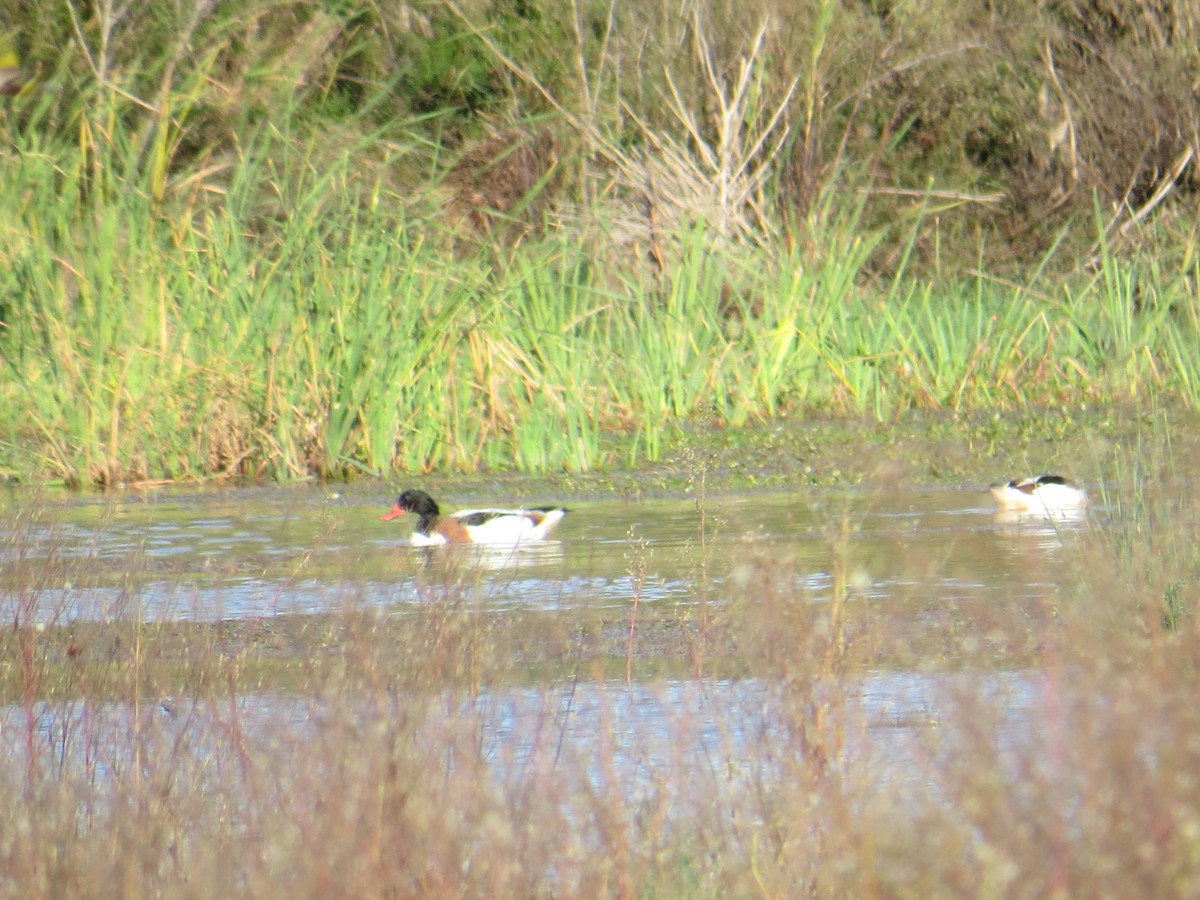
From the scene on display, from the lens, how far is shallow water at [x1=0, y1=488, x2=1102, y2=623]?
6605mm

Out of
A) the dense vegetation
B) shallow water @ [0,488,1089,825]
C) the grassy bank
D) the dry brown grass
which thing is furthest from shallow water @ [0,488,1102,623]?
the dry brown grass

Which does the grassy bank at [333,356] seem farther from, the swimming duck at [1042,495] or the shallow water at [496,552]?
the swimming duck at [1042,495]

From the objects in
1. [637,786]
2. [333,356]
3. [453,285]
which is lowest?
[637,786]

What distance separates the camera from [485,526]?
852cm

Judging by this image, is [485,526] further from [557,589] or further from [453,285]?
[453,285]

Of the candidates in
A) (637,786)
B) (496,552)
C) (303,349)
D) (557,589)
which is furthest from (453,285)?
(637,786)

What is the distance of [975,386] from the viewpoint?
1259 cm

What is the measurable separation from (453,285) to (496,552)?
10.8 feet

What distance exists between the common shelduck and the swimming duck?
1.89 metres

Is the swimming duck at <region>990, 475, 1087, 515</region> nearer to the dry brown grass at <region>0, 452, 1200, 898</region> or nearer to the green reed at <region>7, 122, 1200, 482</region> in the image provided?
the green reed at <region>7, 122, 1200, 482</region>

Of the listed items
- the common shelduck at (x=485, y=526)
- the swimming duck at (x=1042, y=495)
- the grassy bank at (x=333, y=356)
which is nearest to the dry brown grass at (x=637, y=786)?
the common shelduck at (x=485, y=526)

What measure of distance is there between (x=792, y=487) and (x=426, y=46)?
11780mm

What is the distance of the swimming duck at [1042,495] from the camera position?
8.55 m

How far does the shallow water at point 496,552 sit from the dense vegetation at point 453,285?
0.55 meters
